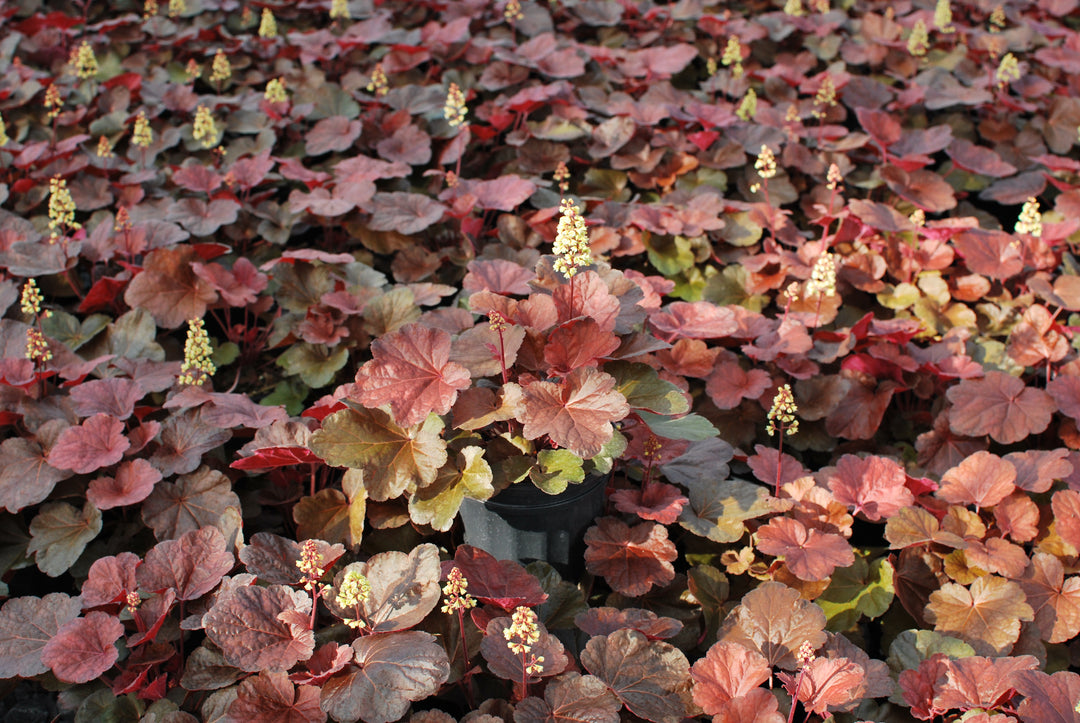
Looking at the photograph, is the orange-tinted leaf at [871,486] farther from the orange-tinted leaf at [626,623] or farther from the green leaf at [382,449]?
the green leaf at [382,449]

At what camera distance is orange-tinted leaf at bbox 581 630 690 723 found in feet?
5.59

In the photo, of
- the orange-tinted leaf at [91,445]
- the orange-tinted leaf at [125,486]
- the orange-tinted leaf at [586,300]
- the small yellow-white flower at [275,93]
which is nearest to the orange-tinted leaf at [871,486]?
the orange-tinted leaf at [586,300]

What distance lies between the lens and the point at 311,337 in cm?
281

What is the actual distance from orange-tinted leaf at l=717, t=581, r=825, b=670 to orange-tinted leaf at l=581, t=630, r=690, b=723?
150mm

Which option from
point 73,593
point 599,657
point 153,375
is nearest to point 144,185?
point 153,375

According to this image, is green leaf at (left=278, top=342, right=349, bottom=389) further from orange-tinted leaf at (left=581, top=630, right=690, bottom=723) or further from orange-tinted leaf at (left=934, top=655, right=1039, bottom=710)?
orange-tinted leaf at (left=934, top=655, right=1039, bottom=710)

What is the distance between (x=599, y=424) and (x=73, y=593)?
158cm

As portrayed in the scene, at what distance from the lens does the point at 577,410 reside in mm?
1798

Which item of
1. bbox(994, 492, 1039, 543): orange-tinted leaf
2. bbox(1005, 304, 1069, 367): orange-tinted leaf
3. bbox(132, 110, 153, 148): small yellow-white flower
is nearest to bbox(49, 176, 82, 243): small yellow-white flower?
bbox(132, 110, 153, 148): small yellow-white flower

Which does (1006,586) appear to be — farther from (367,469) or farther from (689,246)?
(689,246)

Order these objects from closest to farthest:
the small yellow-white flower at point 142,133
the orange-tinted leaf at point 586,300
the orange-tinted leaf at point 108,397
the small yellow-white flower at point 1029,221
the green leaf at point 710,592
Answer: the orange-tinted leaf at point 586,300 → the green leaf at point 710,592 → the orange-tinted leaf at point 108,397 → the small yellow-white flower at point 1029,221 → the small yellow-white flower at point 142,133

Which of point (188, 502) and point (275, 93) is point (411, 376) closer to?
point (188, 502)

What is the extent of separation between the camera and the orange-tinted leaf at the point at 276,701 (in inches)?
63.7

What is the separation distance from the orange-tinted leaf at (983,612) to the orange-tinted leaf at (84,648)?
1869mm
